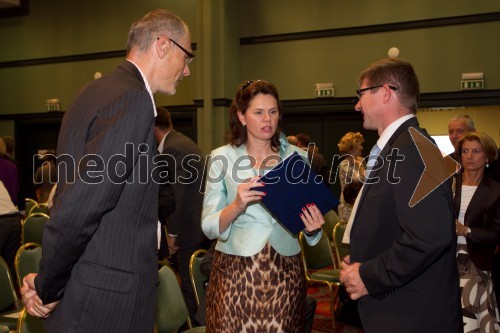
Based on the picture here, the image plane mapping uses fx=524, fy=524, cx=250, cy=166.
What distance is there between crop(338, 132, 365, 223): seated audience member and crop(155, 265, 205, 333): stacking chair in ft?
10.8

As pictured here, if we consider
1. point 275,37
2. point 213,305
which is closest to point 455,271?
point 213,305

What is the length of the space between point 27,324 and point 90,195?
131 centimetres

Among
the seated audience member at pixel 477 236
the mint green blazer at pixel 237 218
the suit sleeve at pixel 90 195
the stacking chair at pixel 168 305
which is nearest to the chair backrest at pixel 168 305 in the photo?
the stacking chair at pixel 168 305

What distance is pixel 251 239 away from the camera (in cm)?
259

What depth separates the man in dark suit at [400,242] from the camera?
1.96m

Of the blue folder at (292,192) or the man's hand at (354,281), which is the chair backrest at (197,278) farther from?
the man's hand at (354,281)

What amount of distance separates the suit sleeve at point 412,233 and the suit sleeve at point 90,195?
1001 mm

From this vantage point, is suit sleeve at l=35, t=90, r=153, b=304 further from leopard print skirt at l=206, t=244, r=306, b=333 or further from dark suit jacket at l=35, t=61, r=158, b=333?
leopard print skirt at l=206, t=244, r=306, b=333

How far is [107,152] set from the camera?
1.58m

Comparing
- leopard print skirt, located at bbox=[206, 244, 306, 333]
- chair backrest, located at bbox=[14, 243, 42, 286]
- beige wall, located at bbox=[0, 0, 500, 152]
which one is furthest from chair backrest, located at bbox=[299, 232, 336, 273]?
beige wall, located at bbox=[0, 0, 500, 152]

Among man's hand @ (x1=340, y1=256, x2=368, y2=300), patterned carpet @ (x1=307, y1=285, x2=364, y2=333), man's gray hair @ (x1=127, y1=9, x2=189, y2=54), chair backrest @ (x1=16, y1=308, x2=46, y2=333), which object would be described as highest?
man's gray hair @ (x1=127, y1=9, x2=189, y2=54)

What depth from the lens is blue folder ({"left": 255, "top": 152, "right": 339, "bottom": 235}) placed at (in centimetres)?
233

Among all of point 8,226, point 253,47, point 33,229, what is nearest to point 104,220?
point 8,226

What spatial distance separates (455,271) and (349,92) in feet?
25.6
